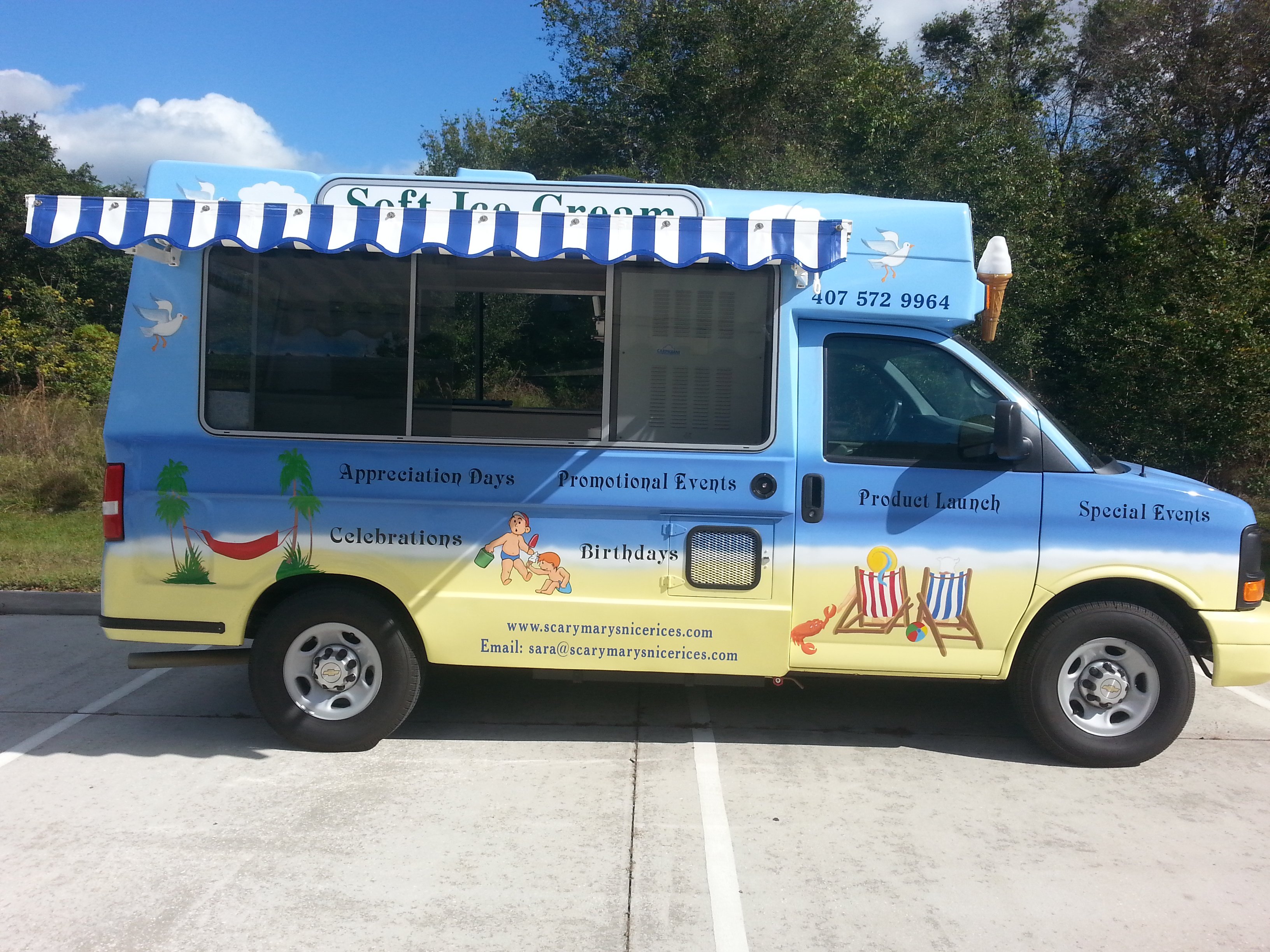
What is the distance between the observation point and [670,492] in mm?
4680

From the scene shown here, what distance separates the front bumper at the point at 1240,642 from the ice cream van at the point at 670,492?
1 cm

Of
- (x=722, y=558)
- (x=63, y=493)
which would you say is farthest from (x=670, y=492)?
(x=63, y=493)

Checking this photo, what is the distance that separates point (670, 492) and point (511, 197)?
1633 millimetres

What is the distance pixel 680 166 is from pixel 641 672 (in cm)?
1144

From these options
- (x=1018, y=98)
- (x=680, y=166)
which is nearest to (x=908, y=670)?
(x=680, y=166)

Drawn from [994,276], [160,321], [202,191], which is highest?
[202,191]

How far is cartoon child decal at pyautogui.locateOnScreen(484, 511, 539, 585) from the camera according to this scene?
4.74 m

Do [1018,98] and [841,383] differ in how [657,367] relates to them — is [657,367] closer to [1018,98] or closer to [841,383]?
[841,383]

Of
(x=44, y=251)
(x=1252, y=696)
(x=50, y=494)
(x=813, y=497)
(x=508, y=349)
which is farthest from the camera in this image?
(x=44, y=251)

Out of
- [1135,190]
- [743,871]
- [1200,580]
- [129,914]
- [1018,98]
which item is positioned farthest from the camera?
[1018,98]

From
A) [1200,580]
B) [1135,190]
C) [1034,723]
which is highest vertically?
[1135,190]

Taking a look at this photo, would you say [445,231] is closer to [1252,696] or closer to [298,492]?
[298,492]

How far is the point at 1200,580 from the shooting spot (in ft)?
15.3

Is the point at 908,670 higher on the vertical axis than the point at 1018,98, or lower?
lower
